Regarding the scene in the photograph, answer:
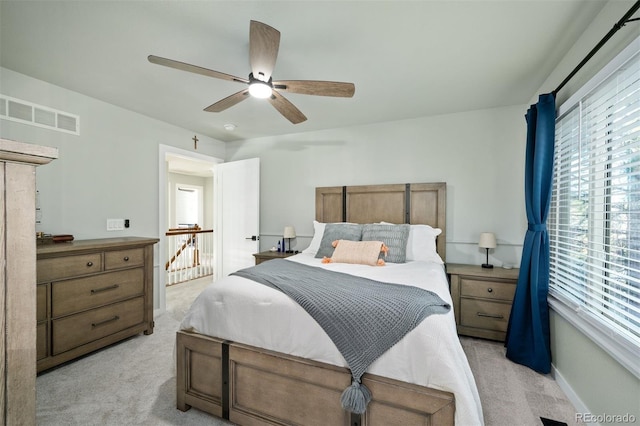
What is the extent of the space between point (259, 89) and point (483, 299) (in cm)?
291

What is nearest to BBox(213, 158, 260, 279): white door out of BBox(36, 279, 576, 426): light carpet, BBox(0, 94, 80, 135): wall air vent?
BBox(36, 279, 576, 426): light carpet

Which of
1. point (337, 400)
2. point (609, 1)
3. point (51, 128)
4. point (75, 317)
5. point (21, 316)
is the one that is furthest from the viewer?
point (51, 128)

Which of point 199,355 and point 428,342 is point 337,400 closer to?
point 428,342

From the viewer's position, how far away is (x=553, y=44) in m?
1.99

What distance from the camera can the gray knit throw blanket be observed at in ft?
4.44

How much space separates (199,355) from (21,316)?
1.35 metres

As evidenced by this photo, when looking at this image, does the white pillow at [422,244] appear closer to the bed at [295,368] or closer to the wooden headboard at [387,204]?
the wooden headboard at [387,204]

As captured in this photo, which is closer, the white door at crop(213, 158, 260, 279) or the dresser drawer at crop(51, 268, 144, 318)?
the dresser drawer at crop(51, 268, 144, 318)

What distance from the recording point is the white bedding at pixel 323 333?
1248 mm

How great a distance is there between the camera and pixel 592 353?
1695 mm

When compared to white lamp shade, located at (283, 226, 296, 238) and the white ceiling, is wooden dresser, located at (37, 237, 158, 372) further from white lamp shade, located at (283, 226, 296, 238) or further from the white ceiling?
white lamp shade, located at (283, 226, 296, 238)

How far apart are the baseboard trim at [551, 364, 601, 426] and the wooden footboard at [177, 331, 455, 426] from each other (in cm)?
130

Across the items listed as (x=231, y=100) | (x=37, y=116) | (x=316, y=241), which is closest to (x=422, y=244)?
(x=316, y=241)

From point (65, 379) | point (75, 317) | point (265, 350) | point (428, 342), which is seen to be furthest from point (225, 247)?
point (428, 342)
